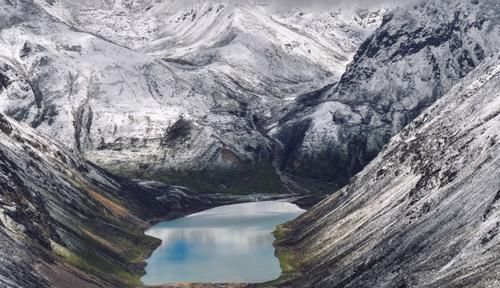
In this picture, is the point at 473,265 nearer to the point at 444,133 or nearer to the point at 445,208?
the point at 445,208

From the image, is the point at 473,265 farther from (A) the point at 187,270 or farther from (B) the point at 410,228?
(A) the point at 187,270

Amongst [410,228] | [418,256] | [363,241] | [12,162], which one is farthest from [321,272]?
[12,162]

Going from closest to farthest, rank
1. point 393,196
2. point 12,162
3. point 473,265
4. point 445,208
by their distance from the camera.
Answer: point 473,265
point 445,208
point 393,196
point 12,162

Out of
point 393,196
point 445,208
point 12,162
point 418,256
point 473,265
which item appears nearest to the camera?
point 473,265

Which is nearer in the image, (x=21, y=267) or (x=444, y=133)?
(x=21, y=267)

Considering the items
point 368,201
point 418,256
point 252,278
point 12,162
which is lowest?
point 418,256

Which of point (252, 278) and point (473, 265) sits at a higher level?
point (252, 278)

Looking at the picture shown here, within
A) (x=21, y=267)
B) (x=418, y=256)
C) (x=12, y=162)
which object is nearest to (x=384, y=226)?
(x=418, y=256)
